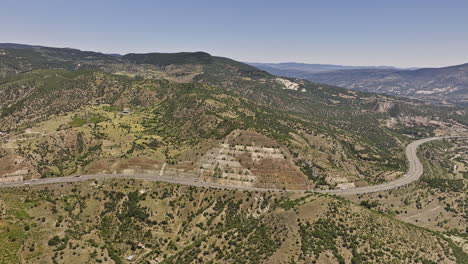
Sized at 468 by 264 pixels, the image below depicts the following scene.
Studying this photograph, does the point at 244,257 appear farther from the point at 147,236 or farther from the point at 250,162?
the point at 250,162

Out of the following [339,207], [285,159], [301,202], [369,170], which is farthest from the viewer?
[369,170]

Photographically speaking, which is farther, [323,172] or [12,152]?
[323,172]

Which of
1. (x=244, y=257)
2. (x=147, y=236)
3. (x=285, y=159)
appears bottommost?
(x=147, y=236)

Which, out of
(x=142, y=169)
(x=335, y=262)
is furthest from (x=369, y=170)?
(x=142, y=169)

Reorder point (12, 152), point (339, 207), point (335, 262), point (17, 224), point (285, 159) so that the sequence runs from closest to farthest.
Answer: point (335, 262)
point (17, 224)
point (339, 207)
point (12, 152)
point (285, 159)

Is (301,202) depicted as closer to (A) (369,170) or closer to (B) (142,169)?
(B) (142,169)

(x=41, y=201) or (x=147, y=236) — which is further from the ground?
(x=41, y=201)

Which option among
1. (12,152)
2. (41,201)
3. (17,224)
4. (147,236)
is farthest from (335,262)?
(12,152)
